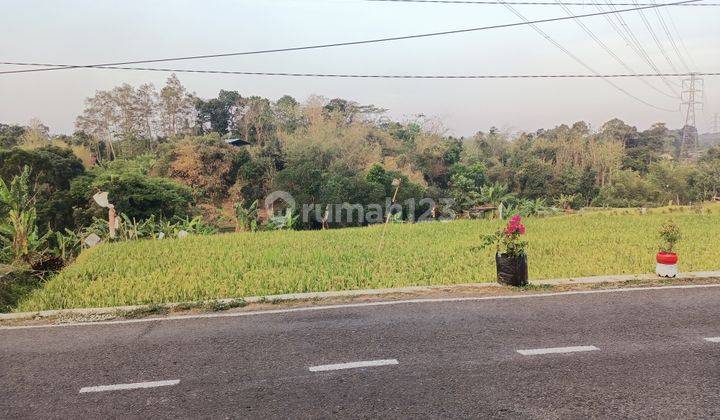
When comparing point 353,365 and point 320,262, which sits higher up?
point 320,262

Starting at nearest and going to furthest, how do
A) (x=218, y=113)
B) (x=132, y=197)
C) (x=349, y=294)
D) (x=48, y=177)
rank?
(x=349, y=294) < (x=132, y=197) < (x=48, y=177) < (x=218, y=113)

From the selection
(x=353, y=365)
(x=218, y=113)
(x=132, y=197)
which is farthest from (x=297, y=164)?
(x=353, y=365)

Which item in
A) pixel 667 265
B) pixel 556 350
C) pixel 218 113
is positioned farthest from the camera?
pixel 218 113

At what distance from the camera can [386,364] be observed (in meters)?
5.68

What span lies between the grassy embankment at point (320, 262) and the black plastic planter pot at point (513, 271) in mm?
634

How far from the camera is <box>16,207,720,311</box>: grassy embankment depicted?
9812mm

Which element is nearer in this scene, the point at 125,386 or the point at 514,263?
the point at 125,386

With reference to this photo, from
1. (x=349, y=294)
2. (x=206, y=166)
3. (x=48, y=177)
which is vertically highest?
(x=206, y=166)

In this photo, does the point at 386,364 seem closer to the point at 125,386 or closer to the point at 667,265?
the point at 125,386

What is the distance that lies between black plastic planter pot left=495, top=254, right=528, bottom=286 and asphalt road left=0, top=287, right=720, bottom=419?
4.69ft

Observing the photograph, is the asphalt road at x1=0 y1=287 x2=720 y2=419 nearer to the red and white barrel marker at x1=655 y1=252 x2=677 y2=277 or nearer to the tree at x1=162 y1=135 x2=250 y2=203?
the red and white barrel marker at x1=655 y1=252 x2=677 y2=277

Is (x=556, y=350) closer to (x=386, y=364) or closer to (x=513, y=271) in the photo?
(x=386, y=364)

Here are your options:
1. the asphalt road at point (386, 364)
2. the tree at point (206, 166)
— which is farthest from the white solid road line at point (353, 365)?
the tree at point (206, 166)

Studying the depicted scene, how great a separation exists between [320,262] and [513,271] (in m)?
5.37
